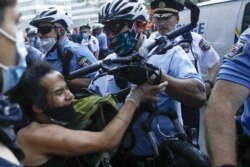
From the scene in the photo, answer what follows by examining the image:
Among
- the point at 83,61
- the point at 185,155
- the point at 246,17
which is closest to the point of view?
the point at 185,155

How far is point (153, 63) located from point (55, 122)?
0.74 meters

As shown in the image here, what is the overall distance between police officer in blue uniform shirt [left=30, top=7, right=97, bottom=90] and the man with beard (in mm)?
1413

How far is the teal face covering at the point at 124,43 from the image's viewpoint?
2668mm

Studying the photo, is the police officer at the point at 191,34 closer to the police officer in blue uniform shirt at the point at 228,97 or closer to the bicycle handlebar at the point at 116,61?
the bicycle handlebar at the point at 116,61

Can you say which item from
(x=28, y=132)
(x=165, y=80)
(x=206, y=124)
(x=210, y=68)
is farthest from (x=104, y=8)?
(x=210, y=68)

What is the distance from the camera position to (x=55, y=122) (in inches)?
91.6

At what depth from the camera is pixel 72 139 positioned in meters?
2.20

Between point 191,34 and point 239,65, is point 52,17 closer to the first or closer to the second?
point 191,34

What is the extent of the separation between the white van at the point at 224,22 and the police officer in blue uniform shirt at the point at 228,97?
15.8 ft

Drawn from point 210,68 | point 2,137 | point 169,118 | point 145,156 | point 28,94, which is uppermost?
point 2,137

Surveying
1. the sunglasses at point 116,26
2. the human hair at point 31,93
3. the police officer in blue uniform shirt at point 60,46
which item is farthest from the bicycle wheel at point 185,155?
the police officer in blue uniform shirt at point 60,46

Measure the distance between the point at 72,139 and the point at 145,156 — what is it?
49 centimetres

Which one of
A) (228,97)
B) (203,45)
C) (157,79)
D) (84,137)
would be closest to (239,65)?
(228,97)

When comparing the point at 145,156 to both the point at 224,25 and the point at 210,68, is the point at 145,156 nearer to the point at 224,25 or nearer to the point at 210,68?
the point at 210,68
